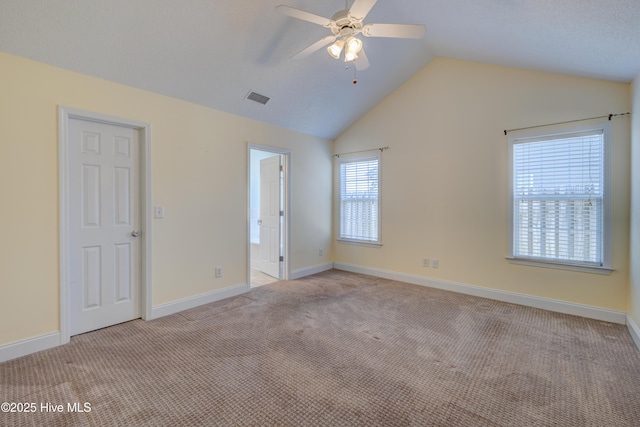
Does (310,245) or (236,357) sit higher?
(310,245)

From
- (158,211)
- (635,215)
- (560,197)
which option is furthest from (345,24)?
(635,215)

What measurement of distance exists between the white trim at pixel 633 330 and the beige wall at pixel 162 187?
13.1 ft

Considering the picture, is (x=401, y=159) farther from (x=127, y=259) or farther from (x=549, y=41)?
(x=127, y=259)

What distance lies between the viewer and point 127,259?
3104mm

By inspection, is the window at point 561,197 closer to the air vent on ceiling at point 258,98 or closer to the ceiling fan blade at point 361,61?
the ceiling fan blade at point 361,61

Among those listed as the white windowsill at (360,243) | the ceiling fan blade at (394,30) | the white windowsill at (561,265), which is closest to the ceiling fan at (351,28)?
the ceiling fan blade at (394,30)

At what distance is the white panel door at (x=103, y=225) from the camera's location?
9.03 ft

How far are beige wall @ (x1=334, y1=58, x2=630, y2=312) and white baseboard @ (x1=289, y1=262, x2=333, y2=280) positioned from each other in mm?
645

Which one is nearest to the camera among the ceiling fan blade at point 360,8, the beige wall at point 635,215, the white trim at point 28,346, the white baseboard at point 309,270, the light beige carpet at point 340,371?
the light beige carpet at point 340,371

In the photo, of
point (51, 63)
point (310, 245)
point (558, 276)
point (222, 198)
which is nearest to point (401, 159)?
point (310, 245)

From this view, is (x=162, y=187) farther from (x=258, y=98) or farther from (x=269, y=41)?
(x=269, y=41)

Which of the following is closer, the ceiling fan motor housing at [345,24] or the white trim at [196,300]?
the ceiling fan motor housing at [345,24]

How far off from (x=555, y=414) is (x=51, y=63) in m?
4.60

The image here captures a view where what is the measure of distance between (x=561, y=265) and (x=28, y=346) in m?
5.43
